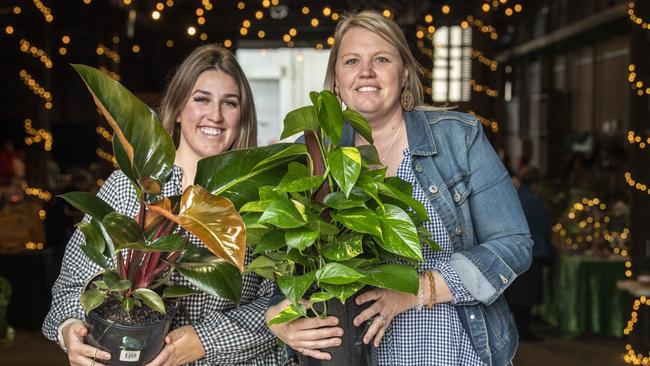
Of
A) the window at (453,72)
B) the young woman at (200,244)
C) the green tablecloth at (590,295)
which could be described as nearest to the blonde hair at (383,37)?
the young woman at (200,244)

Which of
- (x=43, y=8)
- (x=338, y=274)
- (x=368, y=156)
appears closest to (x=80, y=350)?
(x=338, y=274)

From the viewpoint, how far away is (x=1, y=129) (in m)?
Answer: 12.5

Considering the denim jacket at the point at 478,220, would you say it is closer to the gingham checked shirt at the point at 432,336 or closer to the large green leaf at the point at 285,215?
the gingham checked shirt at the point at 432,336

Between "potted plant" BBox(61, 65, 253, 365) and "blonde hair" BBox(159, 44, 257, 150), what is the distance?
0.55 m

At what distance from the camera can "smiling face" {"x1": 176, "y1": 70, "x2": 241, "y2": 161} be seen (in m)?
2.27

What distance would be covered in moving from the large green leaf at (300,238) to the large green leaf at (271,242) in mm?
63

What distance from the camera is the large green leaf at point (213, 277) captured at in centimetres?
179

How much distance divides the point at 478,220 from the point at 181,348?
0.71 metres

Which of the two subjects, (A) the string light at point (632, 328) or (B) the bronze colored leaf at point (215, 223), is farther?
(A) the string light at point (632, 328)

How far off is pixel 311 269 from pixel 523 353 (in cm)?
631

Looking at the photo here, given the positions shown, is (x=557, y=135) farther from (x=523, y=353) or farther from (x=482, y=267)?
(x=482, y=267)

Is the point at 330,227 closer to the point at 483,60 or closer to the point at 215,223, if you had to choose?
the point at 215,223

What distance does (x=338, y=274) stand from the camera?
1667mm

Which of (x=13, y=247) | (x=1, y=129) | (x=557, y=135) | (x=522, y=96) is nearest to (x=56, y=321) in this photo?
(x=13, y=247)
